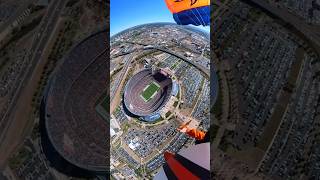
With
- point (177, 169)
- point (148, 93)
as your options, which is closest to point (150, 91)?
point (148, 93)

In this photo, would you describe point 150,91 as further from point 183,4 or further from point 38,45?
point 38,45

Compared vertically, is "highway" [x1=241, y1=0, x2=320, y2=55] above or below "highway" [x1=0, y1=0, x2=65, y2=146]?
below

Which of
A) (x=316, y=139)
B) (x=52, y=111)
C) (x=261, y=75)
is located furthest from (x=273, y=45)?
(x=52, y=111)

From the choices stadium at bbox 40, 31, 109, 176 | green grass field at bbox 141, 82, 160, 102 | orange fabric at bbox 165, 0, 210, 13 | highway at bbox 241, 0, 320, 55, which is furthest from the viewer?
highway at bbox 241, 0, 320, 55

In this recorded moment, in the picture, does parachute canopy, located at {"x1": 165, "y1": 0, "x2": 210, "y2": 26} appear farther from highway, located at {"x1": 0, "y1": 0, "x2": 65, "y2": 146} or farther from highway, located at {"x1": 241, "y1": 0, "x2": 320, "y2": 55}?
highway, located at {"x1": 0, "y1": 0, "x2": 65, "y2": 146}

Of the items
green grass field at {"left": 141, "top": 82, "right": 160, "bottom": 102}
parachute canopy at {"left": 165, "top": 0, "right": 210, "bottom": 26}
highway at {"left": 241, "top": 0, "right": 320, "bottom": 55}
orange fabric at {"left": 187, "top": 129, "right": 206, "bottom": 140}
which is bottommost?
highway at {"left": 241, "top": 0, "right": 320, "bottom": 55}

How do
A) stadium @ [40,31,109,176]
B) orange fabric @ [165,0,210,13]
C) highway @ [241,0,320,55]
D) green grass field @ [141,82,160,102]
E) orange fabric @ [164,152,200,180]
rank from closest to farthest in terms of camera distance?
orange fabric @ [165,0,210,13]
orange fabric @ [164,152,200,180]
green grass field @ [141,82,160,102]
stadium @ [40,31,109,176]
highway @ [241,0,320,55]

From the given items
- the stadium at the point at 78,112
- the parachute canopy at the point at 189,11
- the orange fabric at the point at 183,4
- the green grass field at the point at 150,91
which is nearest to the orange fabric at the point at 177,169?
the green grass field at the point at 150,91

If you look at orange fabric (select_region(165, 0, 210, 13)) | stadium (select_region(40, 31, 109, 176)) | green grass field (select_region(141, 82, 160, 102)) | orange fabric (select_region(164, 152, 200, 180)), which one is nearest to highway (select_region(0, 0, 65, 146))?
stadium (select_region(40, 31, 109, 176))
